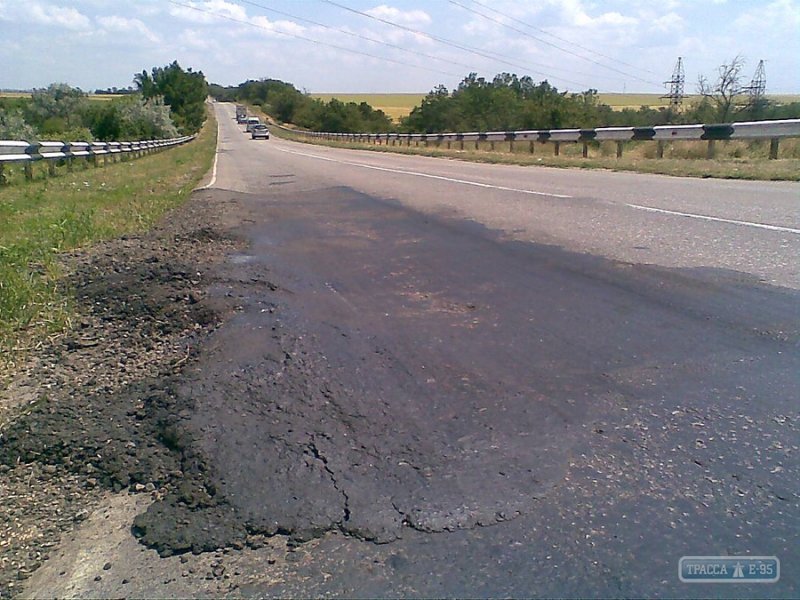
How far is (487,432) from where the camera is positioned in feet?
11.3

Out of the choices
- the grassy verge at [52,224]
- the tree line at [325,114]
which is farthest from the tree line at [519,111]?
the grassy verge at [52,224]

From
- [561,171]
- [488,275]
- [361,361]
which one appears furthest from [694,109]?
[361,361]

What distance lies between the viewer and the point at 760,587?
234cm

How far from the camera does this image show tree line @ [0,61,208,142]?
3897 cm

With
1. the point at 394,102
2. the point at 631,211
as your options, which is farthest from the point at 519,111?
the point at 394,102

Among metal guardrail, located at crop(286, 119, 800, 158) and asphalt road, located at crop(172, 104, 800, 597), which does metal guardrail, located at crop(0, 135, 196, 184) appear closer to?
asphalt road, located at crop(172, 104, 800, 597)

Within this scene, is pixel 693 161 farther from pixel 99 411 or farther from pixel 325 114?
pixel 325 114

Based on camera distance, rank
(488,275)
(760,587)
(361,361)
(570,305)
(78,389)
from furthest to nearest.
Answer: (488,275), (570,305), (361,361), (78,389), (760,587)

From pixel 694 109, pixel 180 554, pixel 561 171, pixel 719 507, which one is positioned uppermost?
pixel 694 109

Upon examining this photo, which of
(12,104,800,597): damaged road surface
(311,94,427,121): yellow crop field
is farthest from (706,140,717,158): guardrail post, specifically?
(311,94,427,121): yellow crop field

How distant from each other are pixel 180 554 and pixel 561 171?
59.7 ft

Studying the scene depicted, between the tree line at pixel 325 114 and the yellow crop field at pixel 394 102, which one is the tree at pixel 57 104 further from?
the yellow crop field at pixel 394 102

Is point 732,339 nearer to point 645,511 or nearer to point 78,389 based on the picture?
point 645,511

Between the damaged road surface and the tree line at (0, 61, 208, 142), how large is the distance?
2721cm
